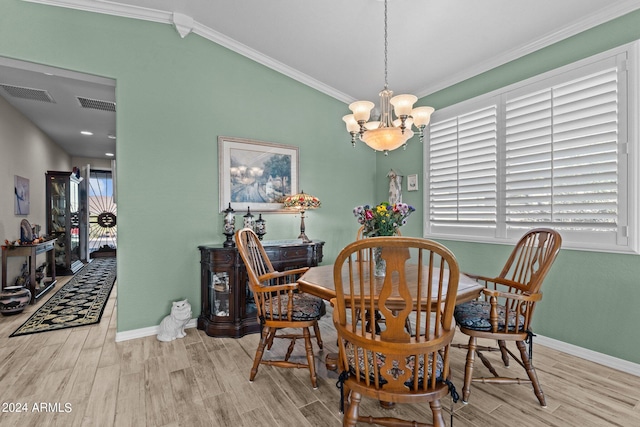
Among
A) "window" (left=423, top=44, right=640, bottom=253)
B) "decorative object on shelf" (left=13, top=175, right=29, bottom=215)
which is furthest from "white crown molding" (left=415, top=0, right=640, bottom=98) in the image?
"decorative object on shelf" (left=13, top=175, right=29, bottom=215)

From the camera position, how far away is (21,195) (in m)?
4.50

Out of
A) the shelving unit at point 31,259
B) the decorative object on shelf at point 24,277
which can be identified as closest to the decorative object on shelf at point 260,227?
the shelving unit at point 31,259

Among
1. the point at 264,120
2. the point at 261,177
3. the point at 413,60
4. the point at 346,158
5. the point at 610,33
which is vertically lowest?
the point at 261,177

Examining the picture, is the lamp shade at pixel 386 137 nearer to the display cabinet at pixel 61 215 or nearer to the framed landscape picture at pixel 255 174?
the framed landscape picture at pixel 255 174

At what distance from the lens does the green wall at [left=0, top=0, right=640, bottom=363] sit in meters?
2.51

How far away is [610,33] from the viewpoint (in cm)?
241

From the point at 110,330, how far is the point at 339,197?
124 inches

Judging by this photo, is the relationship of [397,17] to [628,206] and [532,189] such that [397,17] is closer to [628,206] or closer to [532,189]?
[532,189]

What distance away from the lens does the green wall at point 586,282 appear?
7.67 feet

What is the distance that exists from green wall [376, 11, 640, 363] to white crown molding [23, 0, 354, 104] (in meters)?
2.28

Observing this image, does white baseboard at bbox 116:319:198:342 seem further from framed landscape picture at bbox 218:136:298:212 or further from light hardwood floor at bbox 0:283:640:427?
framed landscape picture at bbox 218:136:298:212

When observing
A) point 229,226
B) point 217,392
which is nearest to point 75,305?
point 229,226

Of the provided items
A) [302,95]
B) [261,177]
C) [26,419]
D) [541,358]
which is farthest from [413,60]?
[26,419]

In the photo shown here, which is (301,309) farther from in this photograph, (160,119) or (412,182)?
(412,182)
